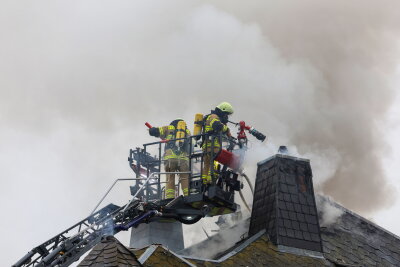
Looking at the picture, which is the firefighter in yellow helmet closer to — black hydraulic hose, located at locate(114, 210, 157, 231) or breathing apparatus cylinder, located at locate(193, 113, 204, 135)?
breathing apparatus cylinder, located at locate(193, 113, 204, 135)

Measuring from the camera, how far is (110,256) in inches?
457

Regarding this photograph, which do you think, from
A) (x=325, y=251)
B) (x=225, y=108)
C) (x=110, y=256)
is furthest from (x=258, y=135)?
(x=110, y=256)

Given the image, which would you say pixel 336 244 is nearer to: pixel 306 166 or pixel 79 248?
pixel 306 166

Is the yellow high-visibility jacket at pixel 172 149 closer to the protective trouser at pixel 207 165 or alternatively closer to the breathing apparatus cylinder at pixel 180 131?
the breathing apparatus cylinder at pixel 180 131

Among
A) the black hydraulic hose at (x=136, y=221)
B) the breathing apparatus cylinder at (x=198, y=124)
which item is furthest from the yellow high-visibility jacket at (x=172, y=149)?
the black hydraulic hose at (x=136, y=221)

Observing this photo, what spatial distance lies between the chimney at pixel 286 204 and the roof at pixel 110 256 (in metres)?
6.35

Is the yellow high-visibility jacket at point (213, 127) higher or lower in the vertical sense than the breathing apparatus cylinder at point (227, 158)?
higher

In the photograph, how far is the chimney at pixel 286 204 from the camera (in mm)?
17547

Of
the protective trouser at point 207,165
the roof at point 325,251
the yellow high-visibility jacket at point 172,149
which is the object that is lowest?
the roof at point 325,251

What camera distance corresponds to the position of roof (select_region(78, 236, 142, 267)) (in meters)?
11.4

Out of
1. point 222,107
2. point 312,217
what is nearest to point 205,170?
point 222,107

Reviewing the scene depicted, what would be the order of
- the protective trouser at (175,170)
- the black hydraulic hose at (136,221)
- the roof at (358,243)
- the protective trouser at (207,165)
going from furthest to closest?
the protective trouser at (175,170)
the protective trouser at (207,165)
the roof at (358,243)
the black hydraulic hose at (136,221)

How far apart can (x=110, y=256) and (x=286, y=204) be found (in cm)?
780

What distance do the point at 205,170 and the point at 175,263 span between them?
17.0 feet
